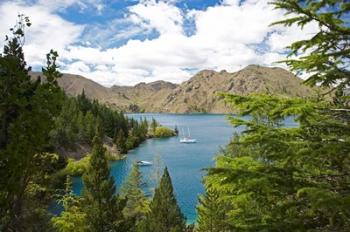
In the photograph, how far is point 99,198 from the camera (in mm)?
31188

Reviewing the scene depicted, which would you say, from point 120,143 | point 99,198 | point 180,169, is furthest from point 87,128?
point 99,198

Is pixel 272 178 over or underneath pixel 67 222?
over

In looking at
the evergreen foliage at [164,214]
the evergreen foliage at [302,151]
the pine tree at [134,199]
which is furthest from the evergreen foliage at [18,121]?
the pine tree at [134,199]

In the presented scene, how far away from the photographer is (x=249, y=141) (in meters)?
7.63

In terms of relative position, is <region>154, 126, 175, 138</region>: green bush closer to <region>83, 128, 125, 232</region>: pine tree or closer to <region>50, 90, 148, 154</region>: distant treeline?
<region>50, 90, 148, 154</region>: distant treeline

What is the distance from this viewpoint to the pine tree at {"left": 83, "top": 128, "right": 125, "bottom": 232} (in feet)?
101

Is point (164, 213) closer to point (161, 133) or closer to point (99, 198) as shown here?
point (99, 198)

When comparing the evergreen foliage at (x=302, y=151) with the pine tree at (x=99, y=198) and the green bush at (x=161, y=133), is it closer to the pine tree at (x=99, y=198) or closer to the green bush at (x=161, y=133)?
the pine tree at (x=99, y=198)

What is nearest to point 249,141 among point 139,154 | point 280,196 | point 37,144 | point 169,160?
point 280,196

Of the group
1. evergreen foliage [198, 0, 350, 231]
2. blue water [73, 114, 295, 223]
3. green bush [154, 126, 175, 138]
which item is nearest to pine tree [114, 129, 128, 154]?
blue water [73, 114, 295, 223]

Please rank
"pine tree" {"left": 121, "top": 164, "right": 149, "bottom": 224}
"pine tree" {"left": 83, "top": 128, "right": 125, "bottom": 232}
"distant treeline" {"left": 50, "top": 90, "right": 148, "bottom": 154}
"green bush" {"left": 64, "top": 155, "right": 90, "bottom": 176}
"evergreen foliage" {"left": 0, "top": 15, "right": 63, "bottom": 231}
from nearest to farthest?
"evergreen foliage" {"left": 0, "top": 15, "right": 63, "bottom": 231}, "pine tree" {"left": 83, "top": 128, "right": 125, "bottom": 232}, "pine tree" {"left": 121, "top": 164, "right": 149, "bottom": 224}, "green bush" {"left": 64, "top": 155, "right": 90, "bottom": 176}, "distant treeline" {"left": 50, "top": 90, "right": 148, "bottom": 154}

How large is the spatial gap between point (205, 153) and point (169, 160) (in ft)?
62.8

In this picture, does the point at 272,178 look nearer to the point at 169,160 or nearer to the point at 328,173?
the point at 328,173

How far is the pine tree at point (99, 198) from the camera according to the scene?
3072cm
